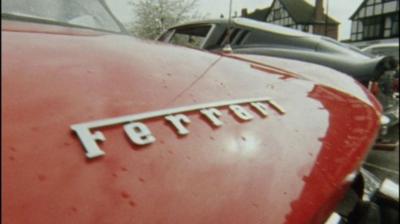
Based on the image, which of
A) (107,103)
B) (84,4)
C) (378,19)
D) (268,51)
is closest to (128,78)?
(107,103)

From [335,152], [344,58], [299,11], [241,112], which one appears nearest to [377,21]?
[299,11]

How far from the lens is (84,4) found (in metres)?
1.47

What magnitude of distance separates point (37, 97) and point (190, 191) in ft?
0.92

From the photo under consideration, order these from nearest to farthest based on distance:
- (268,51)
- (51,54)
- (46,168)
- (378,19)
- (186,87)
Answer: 1. (46,168)
2. (51,54)
3. (186,87)
4. (378,19)
5. (268,51)

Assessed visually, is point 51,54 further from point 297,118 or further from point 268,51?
point 268,51

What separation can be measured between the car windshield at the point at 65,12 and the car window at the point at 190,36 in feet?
0.72

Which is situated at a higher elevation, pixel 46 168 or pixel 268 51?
pixel 46 168

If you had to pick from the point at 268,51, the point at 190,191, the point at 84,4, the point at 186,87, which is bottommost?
the point at 268,51

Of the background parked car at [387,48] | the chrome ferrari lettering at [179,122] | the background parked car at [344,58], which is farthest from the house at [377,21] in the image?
the background parked car at [344,58]

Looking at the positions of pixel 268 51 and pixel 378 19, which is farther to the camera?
pixel 268 51

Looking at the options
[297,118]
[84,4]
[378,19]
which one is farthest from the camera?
[84,4]

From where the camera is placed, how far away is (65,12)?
131 cm

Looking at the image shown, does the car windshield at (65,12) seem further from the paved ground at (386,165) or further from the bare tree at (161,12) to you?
the paved ground at (386,165)

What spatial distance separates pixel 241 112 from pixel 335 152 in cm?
27
